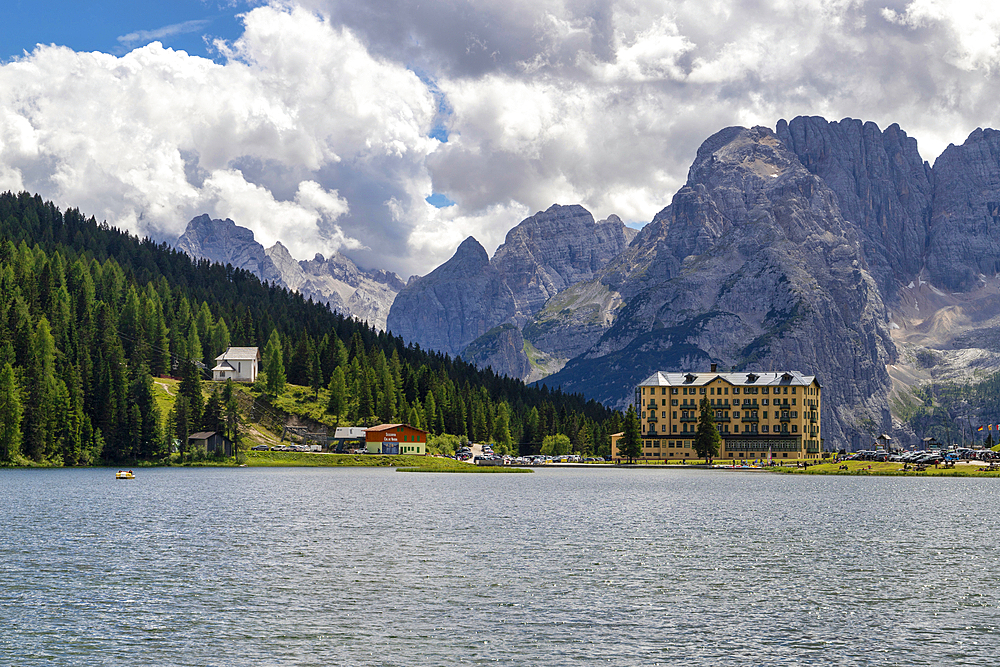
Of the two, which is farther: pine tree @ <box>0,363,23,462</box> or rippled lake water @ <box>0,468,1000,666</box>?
pine tree @ <box>0,363,23,462</box>

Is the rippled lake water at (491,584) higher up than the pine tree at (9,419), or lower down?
lower down

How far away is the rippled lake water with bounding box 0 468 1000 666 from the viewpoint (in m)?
38.2

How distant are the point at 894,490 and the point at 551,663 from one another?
12473cm

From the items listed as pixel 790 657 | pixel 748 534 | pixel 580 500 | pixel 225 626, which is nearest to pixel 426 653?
pixel 225 626

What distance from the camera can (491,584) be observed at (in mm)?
52750

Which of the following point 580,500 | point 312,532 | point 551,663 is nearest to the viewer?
point 551,663

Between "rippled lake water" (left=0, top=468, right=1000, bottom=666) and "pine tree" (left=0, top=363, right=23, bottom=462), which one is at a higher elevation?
"pine tree" (left=0, top=363, right=23, bottom=462)

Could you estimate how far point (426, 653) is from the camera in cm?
3716

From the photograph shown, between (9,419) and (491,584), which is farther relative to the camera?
(9,419)

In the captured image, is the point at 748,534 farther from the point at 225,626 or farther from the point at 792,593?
the point at 225,626

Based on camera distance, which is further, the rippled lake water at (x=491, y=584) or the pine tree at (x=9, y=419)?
the pine tree at (x=9, y=419)

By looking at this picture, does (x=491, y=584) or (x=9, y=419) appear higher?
(x=9, y=419)

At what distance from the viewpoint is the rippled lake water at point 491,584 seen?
3816 cm

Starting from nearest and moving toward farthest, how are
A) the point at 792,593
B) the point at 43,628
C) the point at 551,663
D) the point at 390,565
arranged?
the point at 551,663, the point at 43,628, the point at 792,593, the point at 390,565
